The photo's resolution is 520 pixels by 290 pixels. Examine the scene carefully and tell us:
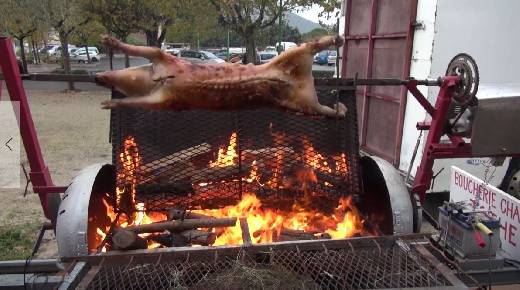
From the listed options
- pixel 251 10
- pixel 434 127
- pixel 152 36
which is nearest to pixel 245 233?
pixel 434 127

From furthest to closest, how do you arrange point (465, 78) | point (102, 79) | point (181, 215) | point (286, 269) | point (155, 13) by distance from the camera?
point (155, 13) → point (181, 215) → point (465, 78) → point (286, 269) → point (102, 79)

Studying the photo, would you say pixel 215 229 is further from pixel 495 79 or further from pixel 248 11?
pixel 248 11

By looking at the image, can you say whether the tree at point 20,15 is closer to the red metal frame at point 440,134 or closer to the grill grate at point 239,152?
the grill grate at point 239,152

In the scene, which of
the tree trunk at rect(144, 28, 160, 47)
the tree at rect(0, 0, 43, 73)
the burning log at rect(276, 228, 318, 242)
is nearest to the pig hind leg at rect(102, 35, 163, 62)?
the burning log at rect(276, 228, 318, 242)

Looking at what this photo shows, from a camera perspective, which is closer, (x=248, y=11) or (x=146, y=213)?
(x=146, y=213)

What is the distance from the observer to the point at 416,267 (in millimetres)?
2846

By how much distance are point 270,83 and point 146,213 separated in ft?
5.65

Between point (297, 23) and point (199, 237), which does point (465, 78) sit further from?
point (297, 23)

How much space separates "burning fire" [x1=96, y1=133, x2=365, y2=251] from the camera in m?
3.84

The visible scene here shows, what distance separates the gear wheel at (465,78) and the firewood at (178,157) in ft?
6.86

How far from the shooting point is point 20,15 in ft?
64.4

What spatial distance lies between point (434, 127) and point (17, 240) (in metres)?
4.98

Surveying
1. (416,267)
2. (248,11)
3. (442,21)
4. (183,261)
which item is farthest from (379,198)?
(248,11)

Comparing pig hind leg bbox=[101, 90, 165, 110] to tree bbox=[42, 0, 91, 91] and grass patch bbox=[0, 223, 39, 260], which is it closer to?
grass patch bbox=[0, 223, 39, 260]
